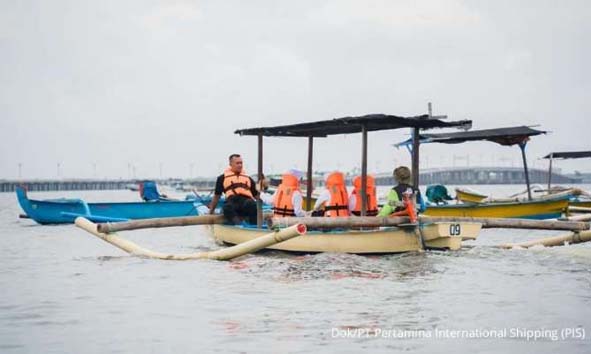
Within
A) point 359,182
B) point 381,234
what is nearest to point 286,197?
point 359,182

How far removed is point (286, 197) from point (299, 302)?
614 centimetres

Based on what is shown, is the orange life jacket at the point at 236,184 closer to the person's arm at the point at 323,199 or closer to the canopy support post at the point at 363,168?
the person's arm at the point at 323,199

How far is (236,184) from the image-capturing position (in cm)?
1983

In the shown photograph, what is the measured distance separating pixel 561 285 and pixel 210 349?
7.24m

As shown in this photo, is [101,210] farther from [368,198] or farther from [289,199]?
[368,198]

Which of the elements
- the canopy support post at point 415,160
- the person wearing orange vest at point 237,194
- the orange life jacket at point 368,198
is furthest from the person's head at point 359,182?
the person wearing orange vest at point 237,194

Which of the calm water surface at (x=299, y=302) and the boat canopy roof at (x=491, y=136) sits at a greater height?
the boat canopy roof at (x=491, y=136)

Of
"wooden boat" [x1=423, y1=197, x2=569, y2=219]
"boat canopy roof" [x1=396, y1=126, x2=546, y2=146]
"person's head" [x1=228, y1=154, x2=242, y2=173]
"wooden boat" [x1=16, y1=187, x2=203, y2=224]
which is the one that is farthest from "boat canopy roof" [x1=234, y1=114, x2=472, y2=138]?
"wooden boat" [x1=16, y1=187, x2=203, y2=224]

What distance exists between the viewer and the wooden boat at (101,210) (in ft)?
110

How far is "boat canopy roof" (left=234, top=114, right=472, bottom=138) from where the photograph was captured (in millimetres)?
16812

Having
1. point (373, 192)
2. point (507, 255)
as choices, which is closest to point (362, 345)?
point (373, 192)

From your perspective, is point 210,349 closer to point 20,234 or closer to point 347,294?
point 347,294

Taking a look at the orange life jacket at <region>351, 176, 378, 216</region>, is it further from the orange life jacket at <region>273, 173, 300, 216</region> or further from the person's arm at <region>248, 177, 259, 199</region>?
the person's arm at <region>248, 177, 259, 199</region>

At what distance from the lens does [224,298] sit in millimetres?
12891
